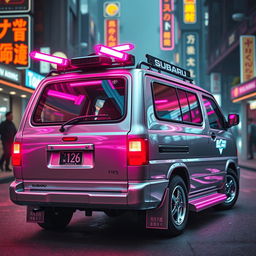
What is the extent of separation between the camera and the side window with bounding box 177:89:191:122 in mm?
5973

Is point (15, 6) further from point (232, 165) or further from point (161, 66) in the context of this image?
point (161, 66)

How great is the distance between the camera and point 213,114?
282 inches

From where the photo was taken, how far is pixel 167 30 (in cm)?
5525

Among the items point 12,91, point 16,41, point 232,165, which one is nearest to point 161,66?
point 232,165

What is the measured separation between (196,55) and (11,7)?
35.6m

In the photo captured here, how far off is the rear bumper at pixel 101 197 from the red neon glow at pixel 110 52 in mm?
1453

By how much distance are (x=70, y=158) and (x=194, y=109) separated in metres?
2.11

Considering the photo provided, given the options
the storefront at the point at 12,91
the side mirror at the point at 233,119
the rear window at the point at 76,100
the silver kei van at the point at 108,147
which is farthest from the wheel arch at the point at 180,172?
the storefront at the point at 12,91

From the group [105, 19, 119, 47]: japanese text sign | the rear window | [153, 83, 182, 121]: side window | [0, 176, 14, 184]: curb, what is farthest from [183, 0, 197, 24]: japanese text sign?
the rear window

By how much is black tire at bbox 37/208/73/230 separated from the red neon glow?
196 cm

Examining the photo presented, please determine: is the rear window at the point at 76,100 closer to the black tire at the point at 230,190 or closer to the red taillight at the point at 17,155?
the red taillight at the point at 17,155

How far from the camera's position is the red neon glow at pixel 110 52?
495 cm

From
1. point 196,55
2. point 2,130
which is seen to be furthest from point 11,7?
point 196,55

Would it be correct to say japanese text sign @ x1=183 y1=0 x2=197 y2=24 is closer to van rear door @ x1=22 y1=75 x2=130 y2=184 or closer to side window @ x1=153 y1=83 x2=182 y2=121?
side window @ x1=153 y1=83 x2=182 y2=121
